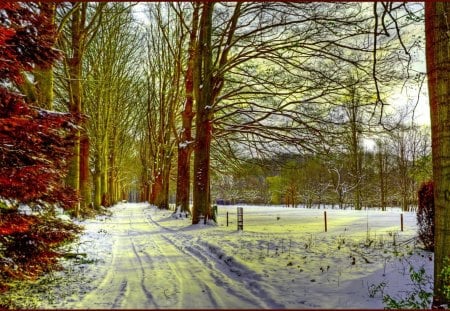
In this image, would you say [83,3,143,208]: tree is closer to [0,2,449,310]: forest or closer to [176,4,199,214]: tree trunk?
[0,2,449,310]: forest

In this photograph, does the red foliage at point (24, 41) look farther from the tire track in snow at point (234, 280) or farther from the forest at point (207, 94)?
the tire track in snow at point (234, 280)

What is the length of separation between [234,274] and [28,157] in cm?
421

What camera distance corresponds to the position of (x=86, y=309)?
15.2ft

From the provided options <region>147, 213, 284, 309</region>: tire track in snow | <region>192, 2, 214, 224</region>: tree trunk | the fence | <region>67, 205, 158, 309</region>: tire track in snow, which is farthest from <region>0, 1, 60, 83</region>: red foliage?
the fence

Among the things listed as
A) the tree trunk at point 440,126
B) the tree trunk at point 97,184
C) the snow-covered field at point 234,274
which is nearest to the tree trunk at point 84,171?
the tree trunk at point 97,184

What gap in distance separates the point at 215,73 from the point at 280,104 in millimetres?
3240

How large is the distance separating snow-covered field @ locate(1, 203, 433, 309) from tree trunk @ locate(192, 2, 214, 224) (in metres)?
4.07

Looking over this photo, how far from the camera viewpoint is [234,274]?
6945 mm

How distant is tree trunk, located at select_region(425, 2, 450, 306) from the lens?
189 inches

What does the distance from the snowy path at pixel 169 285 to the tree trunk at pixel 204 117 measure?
5623 mm

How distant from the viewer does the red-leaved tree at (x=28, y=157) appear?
5254 millimetres

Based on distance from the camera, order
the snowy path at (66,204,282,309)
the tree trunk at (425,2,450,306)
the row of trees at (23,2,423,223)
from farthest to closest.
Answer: the row of trees at (23,2,423,223) → the snowy path at (66,204,282,309) → the tree trunk at (425,2,450,306)

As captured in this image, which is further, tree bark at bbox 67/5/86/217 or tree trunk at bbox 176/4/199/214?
tree trunk at bbox 176/4/199/214

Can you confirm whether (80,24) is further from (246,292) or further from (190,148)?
(246,292)
